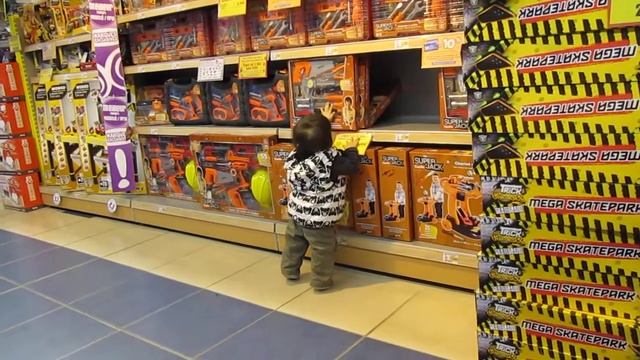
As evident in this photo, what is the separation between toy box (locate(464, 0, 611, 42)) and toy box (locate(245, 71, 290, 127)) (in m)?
1.37

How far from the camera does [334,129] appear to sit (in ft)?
8.14

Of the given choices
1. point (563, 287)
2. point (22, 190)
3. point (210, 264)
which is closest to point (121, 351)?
point (210, 264)

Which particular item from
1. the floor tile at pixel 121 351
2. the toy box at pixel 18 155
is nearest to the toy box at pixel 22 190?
the toy box at pixel 18 155

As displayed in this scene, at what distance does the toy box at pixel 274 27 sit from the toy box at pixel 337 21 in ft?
0.17

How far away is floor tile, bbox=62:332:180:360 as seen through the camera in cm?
197

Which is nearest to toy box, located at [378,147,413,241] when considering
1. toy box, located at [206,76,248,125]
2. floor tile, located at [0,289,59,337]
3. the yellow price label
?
toy box, located at [206,76,248,125]

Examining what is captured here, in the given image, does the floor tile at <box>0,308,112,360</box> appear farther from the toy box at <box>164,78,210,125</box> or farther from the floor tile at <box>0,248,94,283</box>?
the toy box at <box>164,78,210,125</box>

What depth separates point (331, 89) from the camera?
2457 millimetres

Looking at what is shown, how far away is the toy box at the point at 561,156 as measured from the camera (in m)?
1.32

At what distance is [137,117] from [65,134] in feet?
2.68

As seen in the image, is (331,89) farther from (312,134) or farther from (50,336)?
(50,336)

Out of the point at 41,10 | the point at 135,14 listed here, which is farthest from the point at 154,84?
the point at 41,10

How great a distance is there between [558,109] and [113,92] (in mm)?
2753

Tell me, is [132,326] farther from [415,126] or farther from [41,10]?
[41,10]
